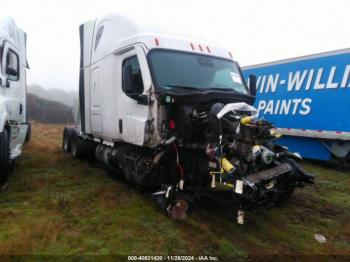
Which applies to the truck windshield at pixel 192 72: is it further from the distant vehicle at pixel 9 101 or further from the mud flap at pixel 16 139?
the mud flap at pixel 16 139

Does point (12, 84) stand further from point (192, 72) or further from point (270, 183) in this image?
point (270, 183)

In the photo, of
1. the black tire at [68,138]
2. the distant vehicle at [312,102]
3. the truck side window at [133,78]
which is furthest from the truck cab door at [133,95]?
the distant vehicle at [312,102]

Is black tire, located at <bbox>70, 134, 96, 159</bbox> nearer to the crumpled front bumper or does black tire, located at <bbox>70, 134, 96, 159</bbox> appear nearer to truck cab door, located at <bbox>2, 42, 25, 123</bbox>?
truck cab door, located at <bbox>2, 42, 25, 123</bbox>

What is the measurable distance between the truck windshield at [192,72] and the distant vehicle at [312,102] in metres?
4.35

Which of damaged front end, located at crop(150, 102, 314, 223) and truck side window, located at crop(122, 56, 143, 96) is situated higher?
truck side window, located at crop(122, 56, 143, 96)

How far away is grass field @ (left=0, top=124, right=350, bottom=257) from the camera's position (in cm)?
411

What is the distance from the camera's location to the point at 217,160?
15.0 feet

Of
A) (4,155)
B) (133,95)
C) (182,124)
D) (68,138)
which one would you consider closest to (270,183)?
(182,124)

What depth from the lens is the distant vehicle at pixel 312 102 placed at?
30.1 feet

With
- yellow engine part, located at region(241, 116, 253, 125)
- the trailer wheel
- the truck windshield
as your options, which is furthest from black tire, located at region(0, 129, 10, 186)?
yellow engine part, located at region(241, 116, 253, 125)

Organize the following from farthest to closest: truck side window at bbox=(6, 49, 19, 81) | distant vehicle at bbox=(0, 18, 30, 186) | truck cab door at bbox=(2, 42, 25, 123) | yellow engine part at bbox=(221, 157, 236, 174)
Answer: truck side window at bbox=(6, 49, 19, 81) → truck cab door at bbox=(2, 42, 25, 123) → distant vehicle at bbox=(0, 18, 30, 186) → yellow engine part at bbox=(221, 157, 236, 174)

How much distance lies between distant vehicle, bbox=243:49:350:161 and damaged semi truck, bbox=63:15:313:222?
3893 millimetres

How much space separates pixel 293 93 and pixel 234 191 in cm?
721

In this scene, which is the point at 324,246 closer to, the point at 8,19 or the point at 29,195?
the point at 29,195
